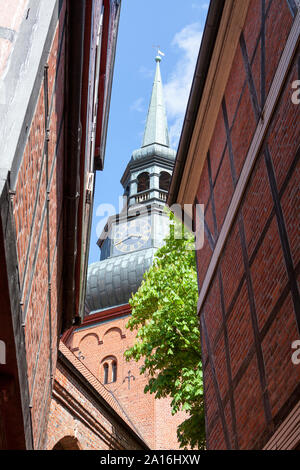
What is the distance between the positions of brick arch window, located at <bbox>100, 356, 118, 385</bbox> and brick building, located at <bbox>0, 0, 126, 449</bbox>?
2196 centimetres

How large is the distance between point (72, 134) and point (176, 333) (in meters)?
6.63

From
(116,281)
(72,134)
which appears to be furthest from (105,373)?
(72,134)

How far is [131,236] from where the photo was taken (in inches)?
1523

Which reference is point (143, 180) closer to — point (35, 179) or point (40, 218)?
point (40, 218)

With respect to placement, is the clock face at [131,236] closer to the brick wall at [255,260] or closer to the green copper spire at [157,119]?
the green copper spire at [157,119]

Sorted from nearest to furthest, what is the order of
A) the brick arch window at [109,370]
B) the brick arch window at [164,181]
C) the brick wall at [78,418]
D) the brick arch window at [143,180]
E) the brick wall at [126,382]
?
the brick wall at [78,418] < the brick wall at [126,382] < the brick arch window at [109,370] < the brick arch window at [164,181] < the brick arch window at [143,180]

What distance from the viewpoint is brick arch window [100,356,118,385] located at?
31344 mm

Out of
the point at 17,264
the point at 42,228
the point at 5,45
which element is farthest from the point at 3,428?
the point at 5,45

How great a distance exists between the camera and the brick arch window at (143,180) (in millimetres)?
40219

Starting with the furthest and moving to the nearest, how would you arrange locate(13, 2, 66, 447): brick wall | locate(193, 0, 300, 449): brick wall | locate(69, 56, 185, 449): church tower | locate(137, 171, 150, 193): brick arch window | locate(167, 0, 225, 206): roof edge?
locate(137, 171, 150, 193): brick arch window
locate(69, 56, 185, 449): church tower
locate(167, 0, 225, 206): roof edge
locate(193, 0, 300, 449): brick wall
locate(13, 2, 66, 447): brick wall
